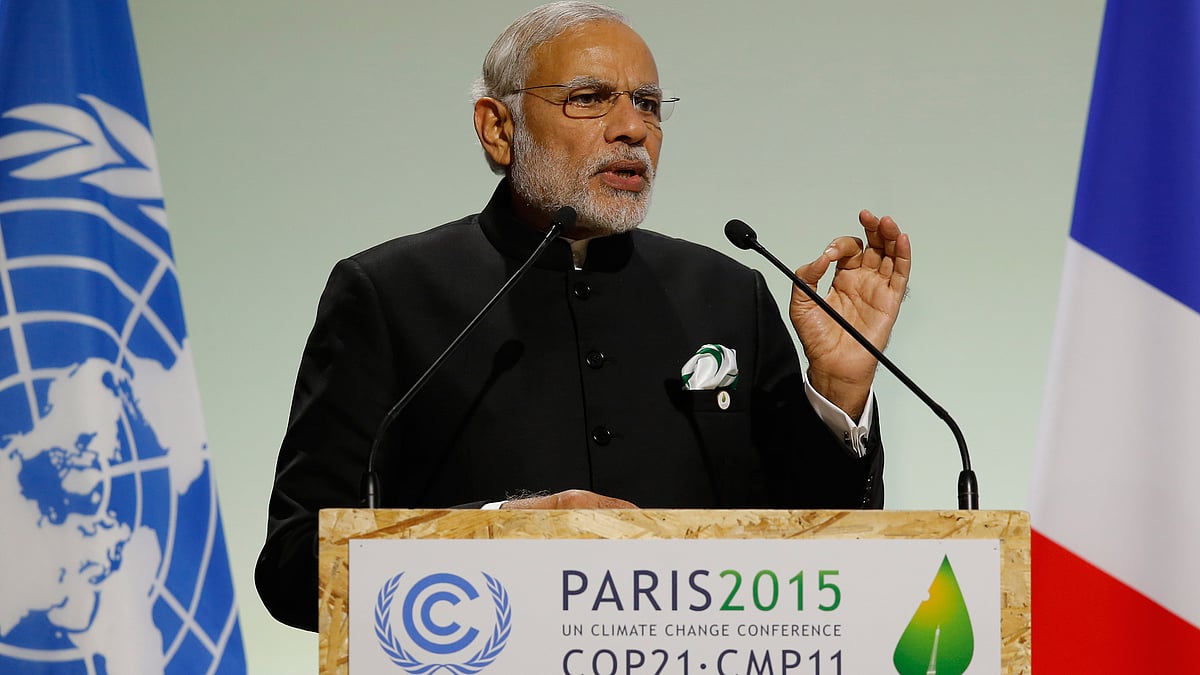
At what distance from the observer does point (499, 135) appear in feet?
7.52

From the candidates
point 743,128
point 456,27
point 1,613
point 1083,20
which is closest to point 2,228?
point 1,613

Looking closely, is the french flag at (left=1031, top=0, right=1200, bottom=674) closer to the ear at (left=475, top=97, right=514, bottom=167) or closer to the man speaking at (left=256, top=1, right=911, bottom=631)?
the man speaking at (left=256, top=1, right=911, bottom=631)

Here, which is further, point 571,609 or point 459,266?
point 459,266

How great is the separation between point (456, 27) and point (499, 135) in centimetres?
96

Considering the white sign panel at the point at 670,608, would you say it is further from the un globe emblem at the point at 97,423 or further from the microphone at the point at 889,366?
the un globe emblem at the point at 97,423

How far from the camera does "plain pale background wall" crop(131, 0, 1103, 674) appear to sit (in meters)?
3.13

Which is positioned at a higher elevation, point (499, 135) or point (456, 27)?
point (456, 27)

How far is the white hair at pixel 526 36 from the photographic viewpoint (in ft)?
7.22

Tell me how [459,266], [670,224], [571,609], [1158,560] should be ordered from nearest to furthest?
[571,609]
[459,266]
[1158,560]
[670,224]

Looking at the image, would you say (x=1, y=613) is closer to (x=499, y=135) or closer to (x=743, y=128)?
(x=499, y=135)

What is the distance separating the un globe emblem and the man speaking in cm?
56

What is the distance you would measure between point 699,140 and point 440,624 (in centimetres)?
200

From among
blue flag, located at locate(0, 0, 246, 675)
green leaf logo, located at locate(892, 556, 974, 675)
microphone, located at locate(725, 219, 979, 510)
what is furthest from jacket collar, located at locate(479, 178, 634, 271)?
green leaf logo, located at locate(892, 556, 974, 675)

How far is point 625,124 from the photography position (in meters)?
2.13
